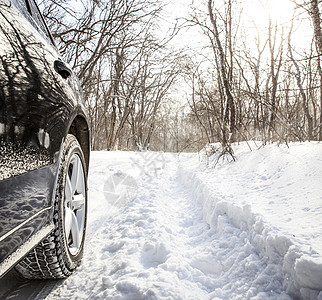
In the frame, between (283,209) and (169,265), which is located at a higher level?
(283,209)

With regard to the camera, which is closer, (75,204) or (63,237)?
(63,237)

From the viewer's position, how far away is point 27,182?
84 cm

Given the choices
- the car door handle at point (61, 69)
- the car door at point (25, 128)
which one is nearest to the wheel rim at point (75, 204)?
the car door at point (25, 128)

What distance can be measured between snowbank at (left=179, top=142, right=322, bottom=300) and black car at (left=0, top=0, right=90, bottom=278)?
→ 1.22 meters

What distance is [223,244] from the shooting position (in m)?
1.71

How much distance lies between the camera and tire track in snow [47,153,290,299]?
3.88ft

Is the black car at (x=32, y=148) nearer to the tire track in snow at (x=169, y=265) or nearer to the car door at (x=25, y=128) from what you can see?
the car door at (x=25, y=128)

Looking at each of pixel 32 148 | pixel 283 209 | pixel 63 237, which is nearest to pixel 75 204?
pixel 63 237

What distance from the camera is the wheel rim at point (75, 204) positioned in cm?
141

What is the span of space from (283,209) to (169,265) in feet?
3.24

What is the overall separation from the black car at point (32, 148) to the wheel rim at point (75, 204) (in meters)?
0.02

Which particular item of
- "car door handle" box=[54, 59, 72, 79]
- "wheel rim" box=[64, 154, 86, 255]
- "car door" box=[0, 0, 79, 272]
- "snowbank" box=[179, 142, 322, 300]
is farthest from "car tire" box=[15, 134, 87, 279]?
"snowbank" box=[179, 142, 322, 300]

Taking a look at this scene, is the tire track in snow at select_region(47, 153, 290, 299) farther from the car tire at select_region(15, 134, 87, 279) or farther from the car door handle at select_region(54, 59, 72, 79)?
the car door handle at select_region(54, 59, 72, 79)

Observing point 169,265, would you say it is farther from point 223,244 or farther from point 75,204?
point 75,204
